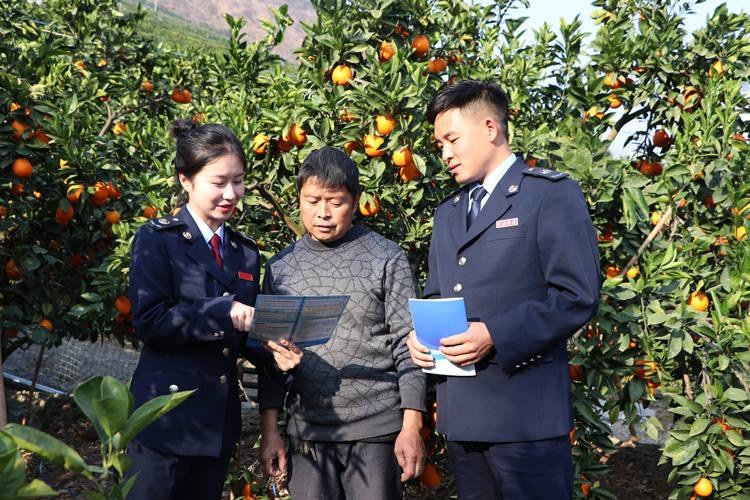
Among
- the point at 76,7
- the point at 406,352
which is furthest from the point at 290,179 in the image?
the point at 76,7

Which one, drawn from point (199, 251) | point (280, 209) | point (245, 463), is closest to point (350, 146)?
point (280, 209)

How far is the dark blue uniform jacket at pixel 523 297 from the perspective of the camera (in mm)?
1945

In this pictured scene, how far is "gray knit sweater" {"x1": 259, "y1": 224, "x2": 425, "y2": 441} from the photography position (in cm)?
233

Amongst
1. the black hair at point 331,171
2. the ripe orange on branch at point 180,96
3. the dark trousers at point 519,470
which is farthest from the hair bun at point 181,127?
the ripe orange on branch at point 180,96

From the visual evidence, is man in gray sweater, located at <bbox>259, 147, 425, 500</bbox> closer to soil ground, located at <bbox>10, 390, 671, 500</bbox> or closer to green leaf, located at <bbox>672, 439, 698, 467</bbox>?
green leaf, located at <bbox>672, 439, 698, 467</bbox>

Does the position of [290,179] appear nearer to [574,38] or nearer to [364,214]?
[364,214]

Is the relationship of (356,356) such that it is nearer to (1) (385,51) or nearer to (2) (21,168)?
(1) (385,51)

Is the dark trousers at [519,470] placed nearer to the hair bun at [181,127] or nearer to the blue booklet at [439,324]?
the blue booklet at [439,324]

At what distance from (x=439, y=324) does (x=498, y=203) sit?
41 centimetres

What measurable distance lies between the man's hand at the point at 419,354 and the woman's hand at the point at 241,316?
48 cm

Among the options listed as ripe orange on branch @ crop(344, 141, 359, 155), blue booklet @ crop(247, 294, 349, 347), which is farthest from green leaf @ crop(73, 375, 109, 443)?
ripe orange on branch @ crop(344, 141, 359, 155)

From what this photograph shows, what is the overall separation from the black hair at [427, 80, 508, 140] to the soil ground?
2495 millimetres

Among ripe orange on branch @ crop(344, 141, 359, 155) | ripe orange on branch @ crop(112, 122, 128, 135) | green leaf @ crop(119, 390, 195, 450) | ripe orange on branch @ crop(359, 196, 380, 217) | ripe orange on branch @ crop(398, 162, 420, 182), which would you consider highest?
ripe orange on branch @ crop(112, 122, 128, 135)

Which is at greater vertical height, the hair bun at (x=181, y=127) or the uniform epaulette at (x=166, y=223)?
the hair bun at (x=181, y=127)
